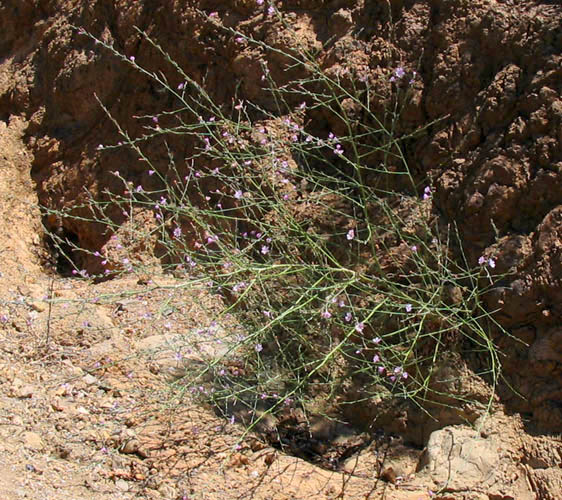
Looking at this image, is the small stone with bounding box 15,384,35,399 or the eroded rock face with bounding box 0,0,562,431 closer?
the eroded rock face with bounding box 0,0,562,431

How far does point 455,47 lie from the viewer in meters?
3.37

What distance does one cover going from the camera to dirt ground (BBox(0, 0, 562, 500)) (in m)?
3.02

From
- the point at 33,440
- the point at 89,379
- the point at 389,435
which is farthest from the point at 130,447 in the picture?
the point at 389,435

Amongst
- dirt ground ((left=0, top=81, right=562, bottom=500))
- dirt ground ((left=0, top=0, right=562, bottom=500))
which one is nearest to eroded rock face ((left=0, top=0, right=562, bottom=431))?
dirt ground ((left=0, top=0, right=562, bottom=500))

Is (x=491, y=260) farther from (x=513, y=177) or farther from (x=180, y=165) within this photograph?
(x=180, y=165)

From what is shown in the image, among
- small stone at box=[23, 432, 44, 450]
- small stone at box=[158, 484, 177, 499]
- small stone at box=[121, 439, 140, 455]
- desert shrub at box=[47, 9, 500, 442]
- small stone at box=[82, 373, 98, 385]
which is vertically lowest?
small stone at box=[158, 484, 177, 499]

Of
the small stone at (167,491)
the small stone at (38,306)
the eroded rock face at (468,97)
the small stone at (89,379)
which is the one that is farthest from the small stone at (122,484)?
the eroded rock face at (468,97)

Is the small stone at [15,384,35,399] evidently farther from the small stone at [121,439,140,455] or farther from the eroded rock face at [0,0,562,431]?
the eroded rock face at [0,0,562,431]

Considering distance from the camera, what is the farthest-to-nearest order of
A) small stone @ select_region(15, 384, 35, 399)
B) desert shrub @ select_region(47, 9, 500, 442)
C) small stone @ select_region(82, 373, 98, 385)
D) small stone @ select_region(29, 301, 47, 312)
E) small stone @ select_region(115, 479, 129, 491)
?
small stone @ select_region(29, 301, 47, 312) → small stone @ select_region(82, 373, 98, 385) → small stone @ select_region(15, 384, 35, 399) → desert shrub @ select_region(47, 9, 500, 442) → small stone @ select_region(115, 479, 129, 491)

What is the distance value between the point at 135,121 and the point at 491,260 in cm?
250

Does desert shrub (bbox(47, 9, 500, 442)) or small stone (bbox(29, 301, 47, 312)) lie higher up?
desert shrub (bbox(47, 9, 500, 442))

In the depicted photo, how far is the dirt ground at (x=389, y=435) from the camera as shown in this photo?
3016 mm

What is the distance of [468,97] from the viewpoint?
3.34 metres

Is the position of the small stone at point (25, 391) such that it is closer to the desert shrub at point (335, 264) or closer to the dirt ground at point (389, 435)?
the dirt ground at point (389, 435)
